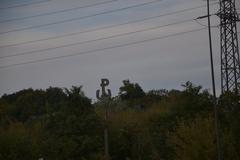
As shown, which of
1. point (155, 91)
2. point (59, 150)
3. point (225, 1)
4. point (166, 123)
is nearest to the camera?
point (225, 1)

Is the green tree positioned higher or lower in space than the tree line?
higher

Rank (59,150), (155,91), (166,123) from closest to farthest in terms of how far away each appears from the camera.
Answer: (59,150) < (166,123) < (155,91)

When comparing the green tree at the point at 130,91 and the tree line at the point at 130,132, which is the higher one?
the green tree at the point at 130,91

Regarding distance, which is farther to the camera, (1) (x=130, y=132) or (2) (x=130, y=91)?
(2) (x=130, y=91)

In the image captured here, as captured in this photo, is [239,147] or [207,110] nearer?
[239,147]

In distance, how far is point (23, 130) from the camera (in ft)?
185

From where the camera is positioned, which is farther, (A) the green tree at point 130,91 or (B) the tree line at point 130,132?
(A) the green tree at point 130,91

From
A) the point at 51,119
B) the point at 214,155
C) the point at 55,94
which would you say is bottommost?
the point at 214,155

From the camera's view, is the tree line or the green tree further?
the green tree

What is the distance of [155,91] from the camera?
406 feet

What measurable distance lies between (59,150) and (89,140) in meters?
2.83

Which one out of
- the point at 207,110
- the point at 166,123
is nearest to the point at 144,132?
the point at 166,123

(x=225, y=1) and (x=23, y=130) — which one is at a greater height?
(x=225, y=1)

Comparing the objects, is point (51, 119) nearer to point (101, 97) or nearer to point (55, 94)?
point (101, 97)
